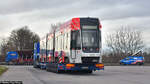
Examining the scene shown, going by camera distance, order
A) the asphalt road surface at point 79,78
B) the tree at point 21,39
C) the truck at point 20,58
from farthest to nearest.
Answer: the tree at point 21,39 → the truck at point 20,58 → the asphalt road surface at point 79,78

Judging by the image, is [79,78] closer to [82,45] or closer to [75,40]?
[82,45]

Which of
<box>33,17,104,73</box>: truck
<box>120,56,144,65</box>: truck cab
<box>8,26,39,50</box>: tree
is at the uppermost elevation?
<box>8,26,39,50</box>: tree

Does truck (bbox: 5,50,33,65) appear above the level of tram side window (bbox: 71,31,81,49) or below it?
below

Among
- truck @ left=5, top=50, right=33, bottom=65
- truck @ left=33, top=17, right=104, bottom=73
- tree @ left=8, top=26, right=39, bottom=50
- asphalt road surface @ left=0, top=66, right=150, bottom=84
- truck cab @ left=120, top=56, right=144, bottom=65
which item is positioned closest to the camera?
asphalt road surface @ left=0, top=66, right=150, bottom=84

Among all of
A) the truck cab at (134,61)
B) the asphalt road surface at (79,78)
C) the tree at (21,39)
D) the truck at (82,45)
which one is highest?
the tree at (21,39)

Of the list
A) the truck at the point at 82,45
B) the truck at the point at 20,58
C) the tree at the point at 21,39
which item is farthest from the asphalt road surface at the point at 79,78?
the tree at the point at 21,39

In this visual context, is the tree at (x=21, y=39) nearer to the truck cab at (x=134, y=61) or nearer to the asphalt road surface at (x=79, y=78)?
the truck cab at (x=134, y=61)

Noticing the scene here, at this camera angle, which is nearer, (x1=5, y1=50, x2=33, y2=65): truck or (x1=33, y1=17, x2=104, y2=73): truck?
(x1=33, y1=17, x2=104, y2=73): truck

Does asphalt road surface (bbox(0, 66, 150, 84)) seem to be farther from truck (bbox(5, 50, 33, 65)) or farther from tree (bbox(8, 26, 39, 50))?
tree (bbox(8, 26, 39, 50))

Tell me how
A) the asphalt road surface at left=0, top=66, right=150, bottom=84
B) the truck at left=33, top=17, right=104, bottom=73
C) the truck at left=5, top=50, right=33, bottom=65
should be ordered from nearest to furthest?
the asphalt road surface at left=0, top=66, right=150, bottom=84 → the truck at left=33, top=17, right=104, bottom=73 → the truck at left=5, top=50, right=33, bottom=65

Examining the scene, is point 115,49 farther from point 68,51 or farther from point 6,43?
point 68,51

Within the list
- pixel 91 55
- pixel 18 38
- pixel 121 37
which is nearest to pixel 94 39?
pixel 91 55

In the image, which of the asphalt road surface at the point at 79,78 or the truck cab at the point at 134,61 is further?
the truck cab at the point at 134,61

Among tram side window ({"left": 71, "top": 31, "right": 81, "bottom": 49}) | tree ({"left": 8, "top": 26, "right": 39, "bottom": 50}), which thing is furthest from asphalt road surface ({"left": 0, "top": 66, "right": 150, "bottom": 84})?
tree ({"left": 8, "top": 26, "right": 39, "bottom": 50})
